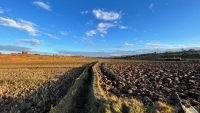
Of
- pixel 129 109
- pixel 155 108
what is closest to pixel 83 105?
pixel 129 109

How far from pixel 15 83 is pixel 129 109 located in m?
14.6

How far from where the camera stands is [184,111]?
7.45m

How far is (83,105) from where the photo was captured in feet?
39.9

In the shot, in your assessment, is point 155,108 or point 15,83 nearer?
point 155,108

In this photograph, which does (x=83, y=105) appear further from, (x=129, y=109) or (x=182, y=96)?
(x=182, y=96)

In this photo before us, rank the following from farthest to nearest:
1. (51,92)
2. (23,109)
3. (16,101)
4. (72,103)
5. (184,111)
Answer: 1. (51,92)
2. (16,101)
3. (72,103)
4. (23,109)
5. (184,111)

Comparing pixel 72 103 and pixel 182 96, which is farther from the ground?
pixel 182 96

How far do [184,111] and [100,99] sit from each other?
4638mm

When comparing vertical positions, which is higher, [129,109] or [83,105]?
[129,109]

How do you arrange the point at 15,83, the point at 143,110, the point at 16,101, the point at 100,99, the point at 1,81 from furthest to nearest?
the point at 1,81, the point at 15,83, the point at 16,101, the point at 100,99, the point at 143,110

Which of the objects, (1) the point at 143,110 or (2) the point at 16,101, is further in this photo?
(2) the point at 16,101

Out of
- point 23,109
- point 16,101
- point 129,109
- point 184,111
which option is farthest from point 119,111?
point 16,101

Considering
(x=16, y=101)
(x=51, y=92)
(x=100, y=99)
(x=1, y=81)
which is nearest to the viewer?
(x=100, y=99)

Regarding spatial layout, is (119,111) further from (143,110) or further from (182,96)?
(182,96)
